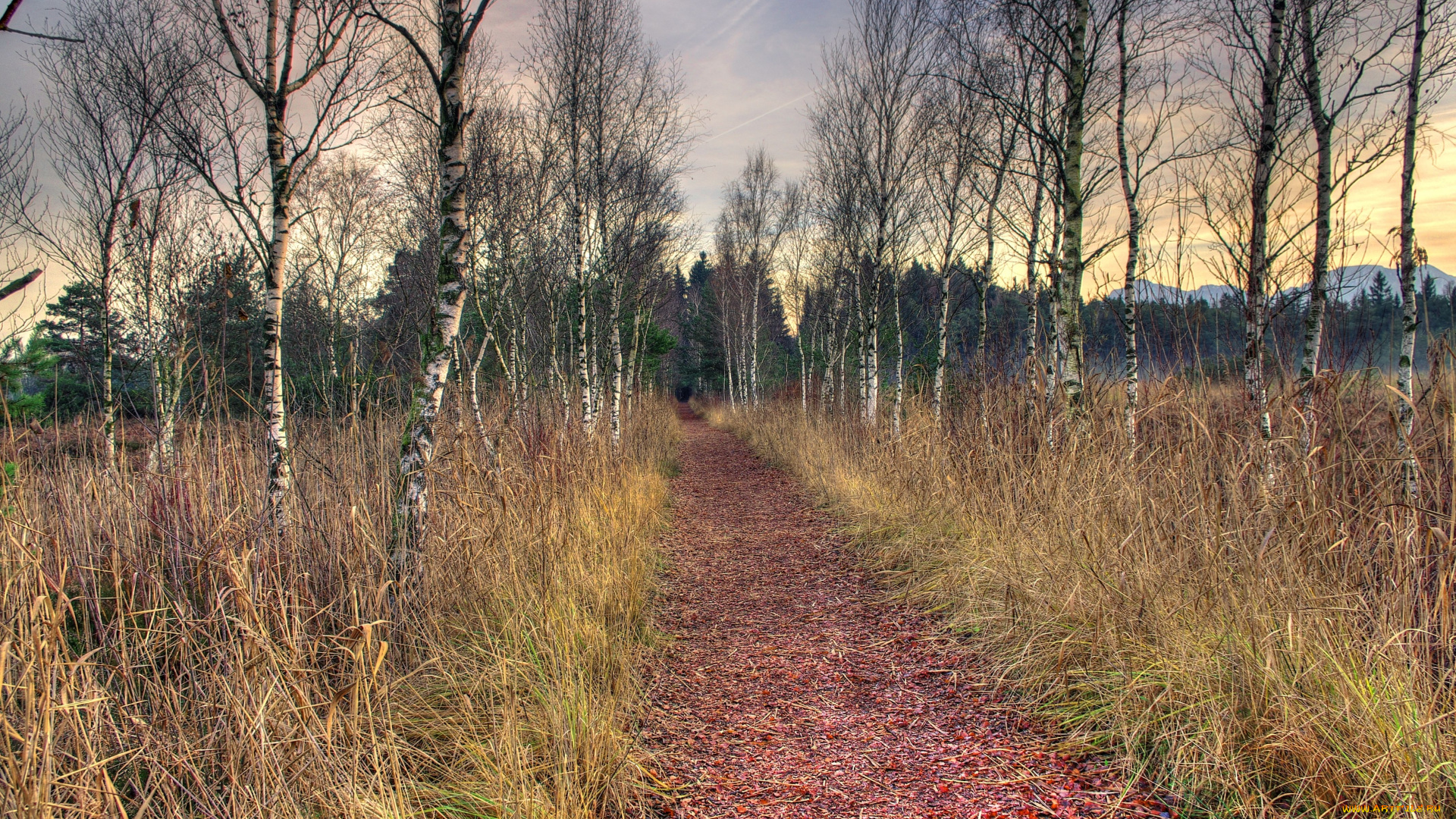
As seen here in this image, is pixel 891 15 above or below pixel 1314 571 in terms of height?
above

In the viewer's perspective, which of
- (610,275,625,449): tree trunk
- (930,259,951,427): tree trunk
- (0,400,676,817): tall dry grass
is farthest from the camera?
(610,275,625,449): tree trunk

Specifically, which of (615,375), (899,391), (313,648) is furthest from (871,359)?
(313,648)

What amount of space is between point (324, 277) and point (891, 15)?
577 inches

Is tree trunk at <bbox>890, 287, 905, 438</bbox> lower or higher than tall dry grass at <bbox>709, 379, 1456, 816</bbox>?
higher

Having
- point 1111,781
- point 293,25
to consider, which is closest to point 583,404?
point 293,25

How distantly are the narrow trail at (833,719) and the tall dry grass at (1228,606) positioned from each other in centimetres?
25

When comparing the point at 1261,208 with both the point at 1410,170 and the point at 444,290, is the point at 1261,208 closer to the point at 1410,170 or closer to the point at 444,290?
the point at 1410,170

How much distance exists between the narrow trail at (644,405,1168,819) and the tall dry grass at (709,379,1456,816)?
25cm

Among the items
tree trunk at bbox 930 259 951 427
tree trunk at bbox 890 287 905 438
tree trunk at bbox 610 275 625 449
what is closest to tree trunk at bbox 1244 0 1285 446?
tree trunk at bbox 890 287 905 438

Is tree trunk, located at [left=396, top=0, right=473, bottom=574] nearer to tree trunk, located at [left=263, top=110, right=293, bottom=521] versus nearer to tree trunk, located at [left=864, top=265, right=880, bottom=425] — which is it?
tree trunk, located at [left=263, top=110, right=293, bottom=521]

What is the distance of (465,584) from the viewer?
10.7 ft

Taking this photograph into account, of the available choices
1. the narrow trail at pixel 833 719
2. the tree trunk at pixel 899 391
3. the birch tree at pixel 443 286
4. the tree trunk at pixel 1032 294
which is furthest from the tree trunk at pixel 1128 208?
the birch tree at pixel 443 286

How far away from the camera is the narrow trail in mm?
2100

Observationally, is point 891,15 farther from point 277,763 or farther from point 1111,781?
point 277,763
